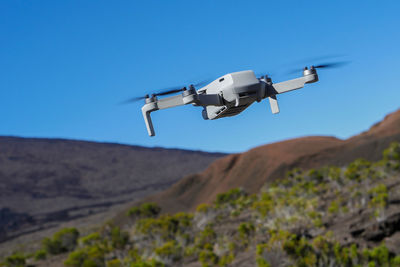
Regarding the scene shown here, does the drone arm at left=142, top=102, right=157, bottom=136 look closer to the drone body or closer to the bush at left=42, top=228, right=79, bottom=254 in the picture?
the drone body

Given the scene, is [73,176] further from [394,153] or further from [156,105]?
[156,105]

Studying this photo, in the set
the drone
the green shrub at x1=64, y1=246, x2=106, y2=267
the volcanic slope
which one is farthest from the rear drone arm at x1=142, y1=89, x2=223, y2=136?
the volcanic slope

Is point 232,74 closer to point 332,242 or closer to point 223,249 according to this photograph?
point 332,242

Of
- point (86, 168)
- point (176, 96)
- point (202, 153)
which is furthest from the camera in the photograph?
point (202, 153)

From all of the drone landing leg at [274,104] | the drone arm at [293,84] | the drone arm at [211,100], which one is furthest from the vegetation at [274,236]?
the drone arm at [211,100]

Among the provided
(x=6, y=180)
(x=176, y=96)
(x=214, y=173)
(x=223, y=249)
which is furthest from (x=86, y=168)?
(x=176, y=96)

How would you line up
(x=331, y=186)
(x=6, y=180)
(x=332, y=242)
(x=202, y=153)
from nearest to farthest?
(x=332, y=242) → (x=331, y=186) → (x=6, y=180) → (x=202, y=153)
